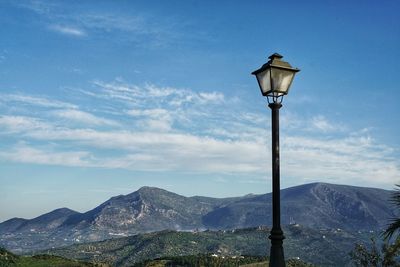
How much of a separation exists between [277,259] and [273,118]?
2958 millimetres

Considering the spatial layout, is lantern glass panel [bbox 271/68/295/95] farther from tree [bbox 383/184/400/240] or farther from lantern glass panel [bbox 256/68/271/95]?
tree [bbox 383/184/400/240]

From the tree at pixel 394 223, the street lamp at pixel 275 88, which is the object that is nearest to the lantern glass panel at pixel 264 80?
the street lamp at pixel 275 88

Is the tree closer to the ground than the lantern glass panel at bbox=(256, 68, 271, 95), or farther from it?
closer to the ground

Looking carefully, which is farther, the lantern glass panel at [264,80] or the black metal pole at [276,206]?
the lantern glass panel at [264,80]

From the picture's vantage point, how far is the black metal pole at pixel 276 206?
361 inches

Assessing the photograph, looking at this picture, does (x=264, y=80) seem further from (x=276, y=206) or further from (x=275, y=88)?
(x=276, y=206)

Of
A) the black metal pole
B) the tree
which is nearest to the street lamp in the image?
the black metal pole

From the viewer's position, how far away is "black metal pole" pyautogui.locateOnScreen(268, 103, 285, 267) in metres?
9.17

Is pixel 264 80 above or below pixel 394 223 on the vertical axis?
above

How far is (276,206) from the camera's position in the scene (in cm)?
963

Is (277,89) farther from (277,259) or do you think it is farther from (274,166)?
(277,259)

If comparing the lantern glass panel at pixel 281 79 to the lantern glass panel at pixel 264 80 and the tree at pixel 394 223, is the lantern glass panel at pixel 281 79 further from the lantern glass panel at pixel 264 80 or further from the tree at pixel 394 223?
the tree at pixel 394 223

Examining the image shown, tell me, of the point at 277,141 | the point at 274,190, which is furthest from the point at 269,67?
the point at 274,190

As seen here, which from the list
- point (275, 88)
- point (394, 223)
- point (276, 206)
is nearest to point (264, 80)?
point (275, 88)
